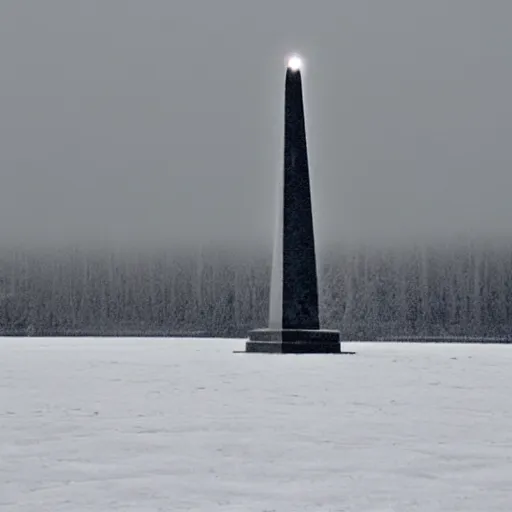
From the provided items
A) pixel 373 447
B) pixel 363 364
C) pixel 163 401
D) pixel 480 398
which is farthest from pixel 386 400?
pixel 363 364

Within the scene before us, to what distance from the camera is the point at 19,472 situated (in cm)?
752

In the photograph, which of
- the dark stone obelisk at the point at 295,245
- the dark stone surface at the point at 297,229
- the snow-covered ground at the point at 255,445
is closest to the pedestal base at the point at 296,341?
the dark stone obelisk at the point at 295,245

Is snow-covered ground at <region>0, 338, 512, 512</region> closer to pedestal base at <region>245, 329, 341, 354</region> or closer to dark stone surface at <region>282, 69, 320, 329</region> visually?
dark stone surface at <region>282, 69, 320, 329</region>

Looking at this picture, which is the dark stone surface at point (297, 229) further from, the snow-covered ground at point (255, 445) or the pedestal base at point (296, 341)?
the snow-covered ground at point (255, 445)

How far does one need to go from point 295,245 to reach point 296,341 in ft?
7.22

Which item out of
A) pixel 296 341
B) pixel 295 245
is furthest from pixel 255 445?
pixel 296 341


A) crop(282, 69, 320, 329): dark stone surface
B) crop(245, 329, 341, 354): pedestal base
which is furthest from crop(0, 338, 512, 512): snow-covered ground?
crop(245, 329, 341, 354): pedestal base

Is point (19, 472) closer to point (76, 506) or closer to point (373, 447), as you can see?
point (76, 506)

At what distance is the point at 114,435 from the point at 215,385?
711 cm

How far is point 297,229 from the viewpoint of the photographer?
954 inches

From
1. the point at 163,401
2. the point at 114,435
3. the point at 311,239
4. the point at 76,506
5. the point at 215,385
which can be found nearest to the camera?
the point at 76,506

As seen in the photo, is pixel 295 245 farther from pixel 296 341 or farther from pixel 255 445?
pixel 255 445

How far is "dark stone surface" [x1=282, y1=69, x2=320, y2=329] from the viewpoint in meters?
24.2

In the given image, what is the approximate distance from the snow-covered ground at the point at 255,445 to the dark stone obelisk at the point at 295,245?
252 inches
